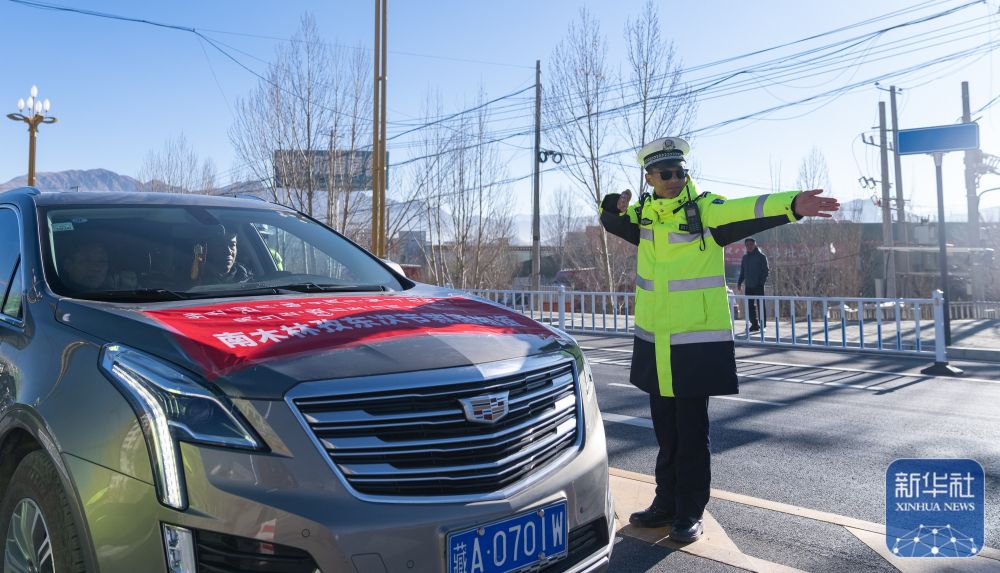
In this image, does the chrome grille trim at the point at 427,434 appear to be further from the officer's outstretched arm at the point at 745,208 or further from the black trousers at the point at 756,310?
the black trousers at the point at 756,310

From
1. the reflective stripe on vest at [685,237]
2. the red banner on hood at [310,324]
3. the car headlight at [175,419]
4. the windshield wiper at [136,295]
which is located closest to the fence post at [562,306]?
the reflective stripe on vest at [685,237]

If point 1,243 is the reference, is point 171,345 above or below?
→ below

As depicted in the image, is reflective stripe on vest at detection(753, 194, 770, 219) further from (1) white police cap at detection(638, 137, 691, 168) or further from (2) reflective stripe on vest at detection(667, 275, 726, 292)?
(1) white police cap at detection(638, 137, 691, 168)

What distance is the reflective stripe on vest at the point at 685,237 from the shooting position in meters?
3.60

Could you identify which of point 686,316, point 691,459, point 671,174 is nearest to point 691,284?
point 686,316

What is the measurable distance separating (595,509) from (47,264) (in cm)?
229

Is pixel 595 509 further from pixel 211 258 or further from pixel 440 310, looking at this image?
pixel 211 258

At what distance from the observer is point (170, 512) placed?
1860 mm

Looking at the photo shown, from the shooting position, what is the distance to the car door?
2525 mm

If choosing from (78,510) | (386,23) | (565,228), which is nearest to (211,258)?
(78,510)

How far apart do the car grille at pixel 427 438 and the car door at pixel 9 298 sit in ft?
4.22

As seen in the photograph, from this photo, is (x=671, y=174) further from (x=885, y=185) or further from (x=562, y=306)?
(x=885, y=185)

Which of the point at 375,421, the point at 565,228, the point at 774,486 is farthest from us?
the point at 565,228

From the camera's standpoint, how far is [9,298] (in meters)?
2.93
